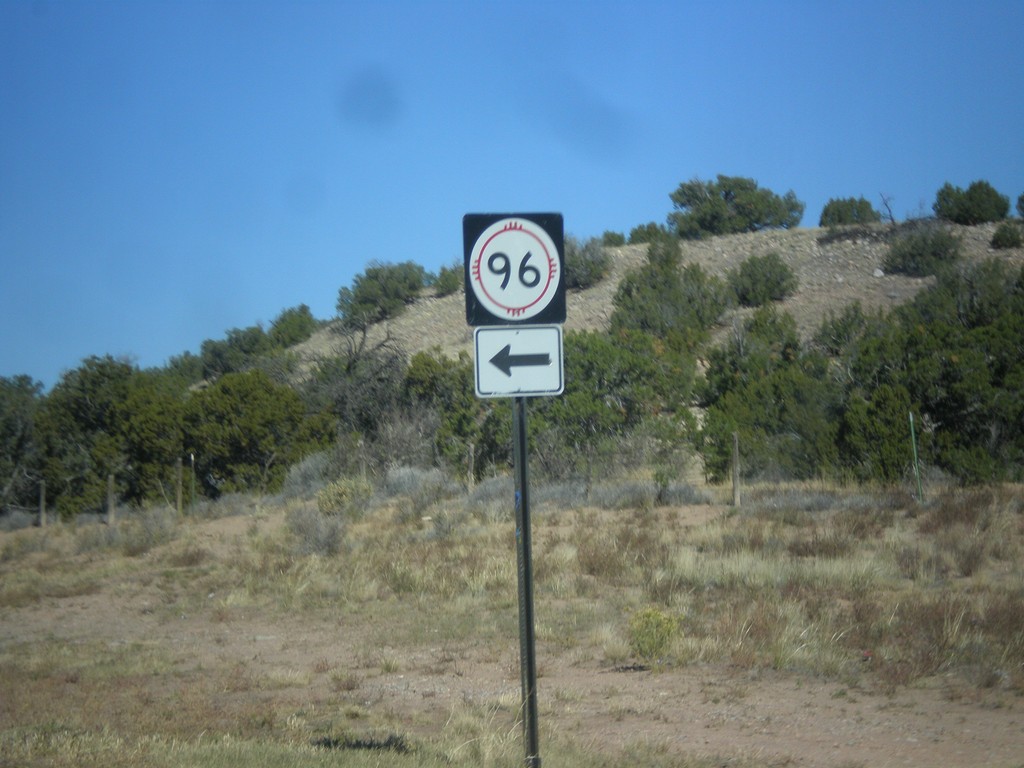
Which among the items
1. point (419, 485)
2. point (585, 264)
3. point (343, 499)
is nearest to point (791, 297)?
point (585, 264)

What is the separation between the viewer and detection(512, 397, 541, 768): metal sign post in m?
5.41

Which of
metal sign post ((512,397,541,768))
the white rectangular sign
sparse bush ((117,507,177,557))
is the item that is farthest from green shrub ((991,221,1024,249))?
metal sign post ((512,397,541,768))

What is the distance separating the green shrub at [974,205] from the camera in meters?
57.8

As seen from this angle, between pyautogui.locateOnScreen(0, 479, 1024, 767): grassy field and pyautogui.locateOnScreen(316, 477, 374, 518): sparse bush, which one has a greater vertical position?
pyautogui.locateOnScreen(316, 477, 374, 518): sparse bush

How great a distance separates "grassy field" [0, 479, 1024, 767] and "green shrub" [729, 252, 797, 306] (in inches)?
1198

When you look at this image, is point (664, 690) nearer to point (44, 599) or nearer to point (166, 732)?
point (166, 732)

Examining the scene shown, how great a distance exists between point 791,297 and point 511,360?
1971 inches

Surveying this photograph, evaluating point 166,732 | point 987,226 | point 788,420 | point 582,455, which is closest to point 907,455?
point 788,420

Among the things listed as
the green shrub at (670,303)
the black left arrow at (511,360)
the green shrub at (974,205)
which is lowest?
the black left arrow at (511,360)

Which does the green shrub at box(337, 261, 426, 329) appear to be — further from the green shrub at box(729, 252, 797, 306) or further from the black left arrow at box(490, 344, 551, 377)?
the black left arrow at box(490, 344, 551, 377)

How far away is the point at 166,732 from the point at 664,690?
13.2ft

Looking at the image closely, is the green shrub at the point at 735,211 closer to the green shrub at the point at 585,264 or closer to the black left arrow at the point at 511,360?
the green shrub at the point at 585,264

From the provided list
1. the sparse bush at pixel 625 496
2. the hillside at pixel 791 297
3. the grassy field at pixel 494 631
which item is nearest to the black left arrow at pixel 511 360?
the grassy field at pixel 494 631

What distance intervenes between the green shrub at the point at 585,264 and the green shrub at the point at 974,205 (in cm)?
1911
